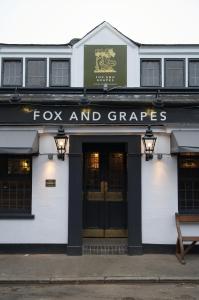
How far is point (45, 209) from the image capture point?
36.5ft

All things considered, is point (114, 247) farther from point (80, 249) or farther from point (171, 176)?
point (171, 176)

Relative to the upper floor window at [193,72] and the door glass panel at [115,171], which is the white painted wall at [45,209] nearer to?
the door glass panel at [115,171]

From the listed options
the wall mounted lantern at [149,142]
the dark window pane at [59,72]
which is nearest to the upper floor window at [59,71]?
the dark window pane at [59,72]

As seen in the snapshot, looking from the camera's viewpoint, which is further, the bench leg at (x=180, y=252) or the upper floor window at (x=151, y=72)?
the upper floor window at (x=151, y=72)

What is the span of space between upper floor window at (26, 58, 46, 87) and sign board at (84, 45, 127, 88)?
56.2 inches

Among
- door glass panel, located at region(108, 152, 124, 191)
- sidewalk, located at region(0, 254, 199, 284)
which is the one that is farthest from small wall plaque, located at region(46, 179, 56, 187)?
sidewalk, located at region(0, 254, 199, 284)

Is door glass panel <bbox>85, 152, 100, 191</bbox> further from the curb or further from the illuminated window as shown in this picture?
the curb

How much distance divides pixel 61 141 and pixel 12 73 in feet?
10.8

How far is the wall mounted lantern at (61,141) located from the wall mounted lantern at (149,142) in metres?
2.33

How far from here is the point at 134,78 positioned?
40.1 ft

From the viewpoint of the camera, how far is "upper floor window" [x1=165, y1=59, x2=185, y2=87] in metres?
12.4

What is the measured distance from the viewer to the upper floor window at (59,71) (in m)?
12.4

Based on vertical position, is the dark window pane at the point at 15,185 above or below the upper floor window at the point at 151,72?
below

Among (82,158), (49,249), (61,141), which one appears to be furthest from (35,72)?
(49,249)
